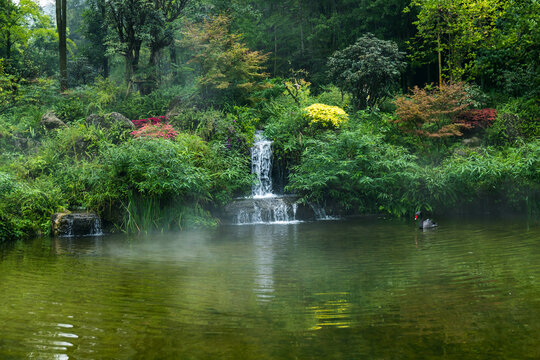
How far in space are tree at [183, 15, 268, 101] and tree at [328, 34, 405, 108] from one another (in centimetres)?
322

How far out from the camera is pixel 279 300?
15.9ft

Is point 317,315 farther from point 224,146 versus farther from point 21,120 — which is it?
point 21,120

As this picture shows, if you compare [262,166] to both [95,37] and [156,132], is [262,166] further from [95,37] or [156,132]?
[95,37]

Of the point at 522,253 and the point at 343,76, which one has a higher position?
the point at 343,76

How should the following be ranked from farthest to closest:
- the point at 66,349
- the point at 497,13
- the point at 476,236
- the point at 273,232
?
1. the point at 497,13
2. the point at 273,232
3. the point at 476,236
4. the point at 66,349

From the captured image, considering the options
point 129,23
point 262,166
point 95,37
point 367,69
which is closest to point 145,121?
point 262,166

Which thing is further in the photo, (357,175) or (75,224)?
(357,175)

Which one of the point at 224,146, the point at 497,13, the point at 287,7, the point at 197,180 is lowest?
the point at 197,180

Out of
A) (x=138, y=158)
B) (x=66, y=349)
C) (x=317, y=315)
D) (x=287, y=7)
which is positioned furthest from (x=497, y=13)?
(x=66, y=349)

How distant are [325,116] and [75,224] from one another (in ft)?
28.3

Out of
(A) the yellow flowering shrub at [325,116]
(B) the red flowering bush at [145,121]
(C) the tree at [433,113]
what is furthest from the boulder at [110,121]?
(C) the tree at [433,113]

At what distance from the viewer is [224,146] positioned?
13930 millimetres

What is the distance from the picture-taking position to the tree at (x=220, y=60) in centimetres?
1658

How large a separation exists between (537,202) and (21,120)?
56.7 ft
